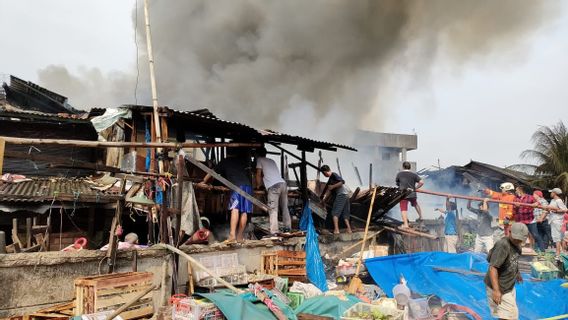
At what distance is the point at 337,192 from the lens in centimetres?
1020

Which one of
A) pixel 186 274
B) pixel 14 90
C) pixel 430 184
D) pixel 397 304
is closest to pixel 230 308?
pixel 186 274

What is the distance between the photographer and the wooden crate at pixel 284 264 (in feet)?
24.2

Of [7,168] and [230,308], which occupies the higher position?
[7,168]

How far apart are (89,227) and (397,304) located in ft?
23.1

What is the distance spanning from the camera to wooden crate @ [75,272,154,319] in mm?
4719

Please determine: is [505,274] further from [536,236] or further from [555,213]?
[555,213]

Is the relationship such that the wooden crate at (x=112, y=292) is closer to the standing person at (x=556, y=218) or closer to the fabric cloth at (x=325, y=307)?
the fabric cloth at (x=325, y=307)

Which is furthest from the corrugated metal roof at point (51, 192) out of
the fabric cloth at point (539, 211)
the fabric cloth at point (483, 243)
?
the fabric cloth at point (539, 211)

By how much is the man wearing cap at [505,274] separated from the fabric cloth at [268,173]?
401 cm

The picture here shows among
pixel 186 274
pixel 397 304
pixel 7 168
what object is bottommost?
pixel 397 304

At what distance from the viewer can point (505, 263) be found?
514 centimetres

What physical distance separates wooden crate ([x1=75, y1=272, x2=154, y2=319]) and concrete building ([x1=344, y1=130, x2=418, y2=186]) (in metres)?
23.4

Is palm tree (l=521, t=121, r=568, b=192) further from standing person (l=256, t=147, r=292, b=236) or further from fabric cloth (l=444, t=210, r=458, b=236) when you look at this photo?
standing person (l=256, t=147, r=292, b=236)

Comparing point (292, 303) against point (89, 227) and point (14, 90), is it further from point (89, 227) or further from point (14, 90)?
point (14, 90)
